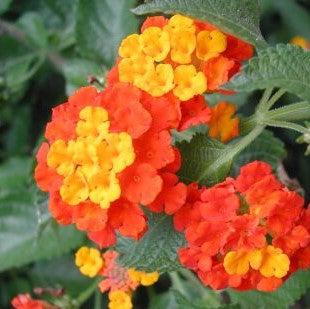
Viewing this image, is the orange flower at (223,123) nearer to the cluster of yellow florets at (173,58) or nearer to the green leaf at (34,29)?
the cluster of yellow florets at (173,58)

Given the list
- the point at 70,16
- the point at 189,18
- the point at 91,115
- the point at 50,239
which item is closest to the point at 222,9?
the point at 189,18

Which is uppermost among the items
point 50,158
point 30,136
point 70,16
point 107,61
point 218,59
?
point 218,59

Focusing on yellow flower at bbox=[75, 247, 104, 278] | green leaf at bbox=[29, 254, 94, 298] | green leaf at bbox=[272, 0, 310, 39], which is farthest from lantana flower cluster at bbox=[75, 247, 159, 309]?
green leaf at bbox=[272, 0, 310, 39]

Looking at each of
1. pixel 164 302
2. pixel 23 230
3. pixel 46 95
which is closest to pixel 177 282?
pixel 164 302

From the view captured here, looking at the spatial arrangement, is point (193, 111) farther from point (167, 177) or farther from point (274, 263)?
point (274, 263)

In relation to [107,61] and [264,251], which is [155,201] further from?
[107,61]

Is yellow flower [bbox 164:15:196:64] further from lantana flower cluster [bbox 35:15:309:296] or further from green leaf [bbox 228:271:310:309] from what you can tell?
green leaf [bbox 228:271:310:309]
